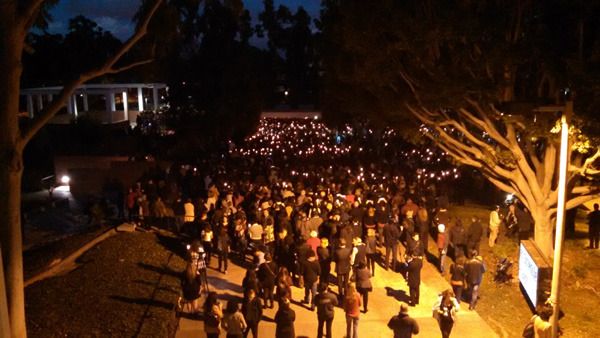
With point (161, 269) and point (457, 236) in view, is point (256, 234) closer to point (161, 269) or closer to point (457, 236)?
point (161, 269)

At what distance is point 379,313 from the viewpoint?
1161cm

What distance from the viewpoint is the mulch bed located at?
9766 millimetres

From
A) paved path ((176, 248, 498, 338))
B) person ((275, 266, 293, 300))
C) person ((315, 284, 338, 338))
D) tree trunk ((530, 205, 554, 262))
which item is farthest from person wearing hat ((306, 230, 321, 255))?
tree trunk ((530, 205, 554, 262))

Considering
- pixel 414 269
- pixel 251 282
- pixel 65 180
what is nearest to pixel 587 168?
pixel 414 269

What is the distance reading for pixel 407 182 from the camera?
21562 millimetres

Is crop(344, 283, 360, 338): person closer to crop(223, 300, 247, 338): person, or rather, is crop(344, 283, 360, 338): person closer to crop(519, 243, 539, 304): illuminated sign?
crop(223, 300, 247, 338): person

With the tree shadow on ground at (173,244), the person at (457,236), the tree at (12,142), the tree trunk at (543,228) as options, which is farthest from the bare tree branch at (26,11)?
the tree trunk at (543,228)

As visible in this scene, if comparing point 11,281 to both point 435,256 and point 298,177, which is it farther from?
point 298,177

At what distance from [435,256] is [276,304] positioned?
5738 mm

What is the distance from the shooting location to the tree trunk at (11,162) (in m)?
7.12

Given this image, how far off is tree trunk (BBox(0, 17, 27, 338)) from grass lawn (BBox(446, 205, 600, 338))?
8.69 metres

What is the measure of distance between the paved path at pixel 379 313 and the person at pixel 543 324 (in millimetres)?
1721

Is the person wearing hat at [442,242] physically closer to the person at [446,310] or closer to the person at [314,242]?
the person at [314,242]

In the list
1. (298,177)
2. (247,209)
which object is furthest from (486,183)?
(247,209)
